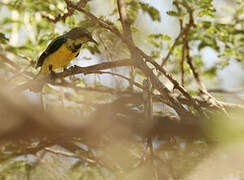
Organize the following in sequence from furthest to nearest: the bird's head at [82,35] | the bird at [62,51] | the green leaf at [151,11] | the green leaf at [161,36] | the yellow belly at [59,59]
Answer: the yellow belly at [59,59] → the green leaf at [161,36] → the bird at [62,51] → the bird's head at [82,35] → the green leaf at [151,11]

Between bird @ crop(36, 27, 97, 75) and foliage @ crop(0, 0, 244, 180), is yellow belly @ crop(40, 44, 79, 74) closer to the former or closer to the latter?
bird @ crop(36, 27, 97, 75)

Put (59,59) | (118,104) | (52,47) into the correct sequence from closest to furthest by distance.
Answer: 1. (118,104)
2. (52,47)
3. (59,59)

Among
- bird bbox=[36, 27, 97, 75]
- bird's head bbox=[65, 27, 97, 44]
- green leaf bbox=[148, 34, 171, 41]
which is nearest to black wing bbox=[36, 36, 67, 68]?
bird bbox=[36, 27, 97, 75]

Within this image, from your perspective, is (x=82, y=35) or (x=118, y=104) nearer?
(x=118, y=104)

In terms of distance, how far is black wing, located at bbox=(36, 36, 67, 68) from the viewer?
406 centimetres

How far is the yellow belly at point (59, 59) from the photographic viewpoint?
430 centimetres

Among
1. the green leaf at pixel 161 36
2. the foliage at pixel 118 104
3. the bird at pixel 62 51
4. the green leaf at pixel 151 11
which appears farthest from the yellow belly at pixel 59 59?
the green leaf at pixel 151 11

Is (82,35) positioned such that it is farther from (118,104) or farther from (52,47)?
(118,104)

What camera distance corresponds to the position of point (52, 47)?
164 inches

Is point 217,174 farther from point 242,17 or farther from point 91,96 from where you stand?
point 242,17

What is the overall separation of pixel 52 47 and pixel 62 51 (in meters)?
0.21

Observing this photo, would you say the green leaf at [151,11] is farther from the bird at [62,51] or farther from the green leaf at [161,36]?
the bird at [62,51]

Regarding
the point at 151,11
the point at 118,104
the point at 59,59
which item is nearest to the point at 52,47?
the point at 59,59

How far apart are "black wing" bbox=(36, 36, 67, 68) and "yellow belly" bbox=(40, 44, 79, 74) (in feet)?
0.22
